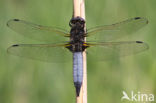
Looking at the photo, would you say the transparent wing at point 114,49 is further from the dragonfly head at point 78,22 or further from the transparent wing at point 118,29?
the dragonfly head at point 78,22

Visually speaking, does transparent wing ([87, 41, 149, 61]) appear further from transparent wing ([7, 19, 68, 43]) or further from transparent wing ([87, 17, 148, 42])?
transparent wing ([7, 19, 68, 43])

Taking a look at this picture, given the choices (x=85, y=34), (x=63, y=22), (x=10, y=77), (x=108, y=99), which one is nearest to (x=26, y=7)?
(x=63, y=22)

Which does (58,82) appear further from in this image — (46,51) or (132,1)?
(132,1)

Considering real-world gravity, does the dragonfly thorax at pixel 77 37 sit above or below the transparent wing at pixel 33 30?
below

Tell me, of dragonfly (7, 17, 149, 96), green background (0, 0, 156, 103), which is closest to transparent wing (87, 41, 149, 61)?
dragonfly (7, 17, 149, 96)

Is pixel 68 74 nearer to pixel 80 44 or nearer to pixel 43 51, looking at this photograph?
pixel 43 51

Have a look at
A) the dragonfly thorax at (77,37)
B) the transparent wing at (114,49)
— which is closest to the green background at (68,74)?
the transparent wing at (114,49)
